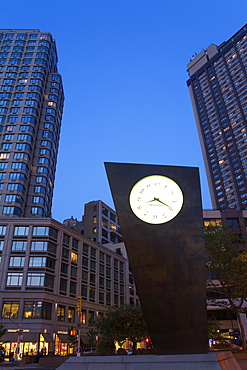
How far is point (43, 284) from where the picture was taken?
51.9m

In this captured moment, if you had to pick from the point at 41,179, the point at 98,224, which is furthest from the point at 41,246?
the point at 98,224

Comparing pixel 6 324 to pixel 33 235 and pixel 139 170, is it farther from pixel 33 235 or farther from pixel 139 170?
pixel 139 170

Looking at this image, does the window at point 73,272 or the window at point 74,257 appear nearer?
the window at point 73,272

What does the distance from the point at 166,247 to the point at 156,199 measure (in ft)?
5.79

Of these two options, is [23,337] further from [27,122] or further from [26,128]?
[27,122]

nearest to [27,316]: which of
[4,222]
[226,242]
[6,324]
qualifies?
[6,324]

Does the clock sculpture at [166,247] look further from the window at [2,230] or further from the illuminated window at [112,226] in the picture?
the illuminated window at [112,226]

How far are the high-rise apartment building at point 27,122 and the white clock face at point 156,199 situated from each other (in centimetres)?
5649

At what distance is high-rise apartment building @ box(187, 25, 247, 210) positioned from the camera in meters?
120

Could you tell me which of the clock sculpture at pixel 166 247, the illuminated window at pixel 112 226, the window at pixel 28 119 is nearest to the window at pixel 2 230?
the window at pixel 28 119

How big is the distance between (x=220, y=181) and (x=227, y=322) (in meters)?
71.3

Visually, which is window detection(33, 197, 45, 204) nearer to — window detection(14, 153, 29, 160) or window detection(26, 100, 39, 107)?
window detection(14, 153, 29, 160)

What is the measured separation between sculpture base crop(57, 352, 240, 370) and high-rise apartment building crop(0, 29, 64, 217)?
57.1 m

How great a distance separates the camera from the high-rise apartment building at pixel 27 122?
6712cm
